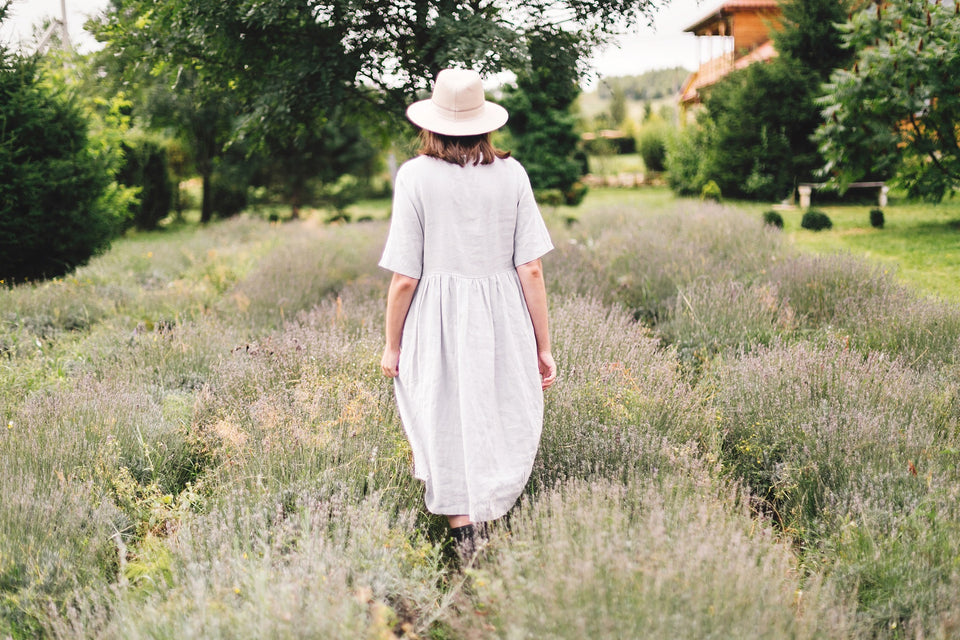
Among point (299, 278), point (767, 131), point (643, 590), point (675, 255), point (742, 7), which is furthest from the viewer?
point (742, 7)

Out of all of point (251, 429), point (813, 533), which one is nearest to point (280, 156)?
point (251, 429)

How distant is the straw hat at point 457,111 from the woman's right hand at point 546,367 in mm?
968

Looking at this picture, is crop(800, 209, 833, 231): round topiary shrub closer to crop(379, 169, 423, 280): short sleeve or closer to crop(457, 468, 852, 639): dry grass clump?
crop(457, 468, 852, 639): dry grass clump

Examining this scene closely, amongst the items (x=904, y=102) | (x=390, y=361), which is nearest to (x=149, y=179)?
→ (x=904, y=102)

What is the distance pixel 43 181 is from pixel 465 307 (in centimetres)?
797

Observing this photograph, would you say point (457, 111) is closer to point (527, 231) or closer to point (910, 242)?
point (527, 231)

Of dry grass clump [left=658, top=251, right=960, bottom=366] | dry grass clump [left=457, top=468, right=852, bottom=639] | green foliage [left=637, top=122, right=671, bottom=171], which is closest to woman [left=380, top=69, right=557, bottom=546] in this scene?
dry grass clump [left=457, top=468, right=852, bottom=639]

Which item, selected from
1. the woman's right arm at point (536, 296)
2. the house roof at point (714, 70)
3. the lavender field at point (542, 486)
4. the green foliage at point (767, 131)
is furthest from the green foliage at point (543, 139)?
the woman's right arm at point (536, 296)

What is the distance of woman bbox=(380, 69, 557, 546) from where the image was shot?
96.5 inches

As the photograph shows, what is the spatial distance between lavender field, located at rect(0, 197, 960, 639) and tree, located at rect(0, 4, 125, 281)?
315 centimetres

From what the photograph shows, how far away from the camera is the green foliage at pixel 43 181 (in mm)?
7867

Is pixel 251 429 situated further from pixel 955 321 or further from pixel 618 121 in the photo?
pixel 618 121

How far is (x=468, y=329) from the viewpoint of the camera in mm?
2504

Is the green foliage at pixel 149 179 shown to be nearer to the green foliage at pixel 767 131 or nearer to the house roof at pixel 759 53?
the green foliage at pixel 767 131
